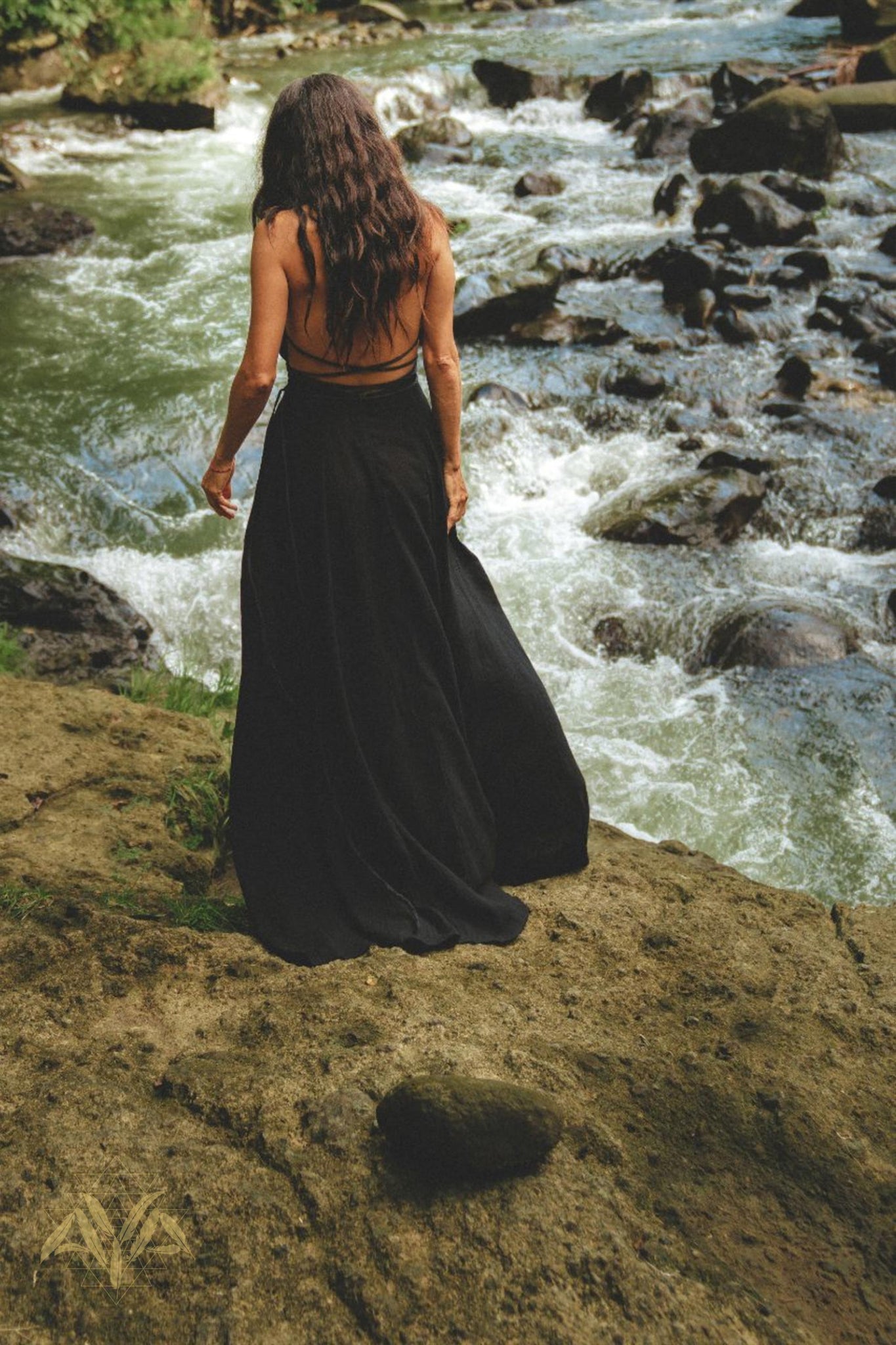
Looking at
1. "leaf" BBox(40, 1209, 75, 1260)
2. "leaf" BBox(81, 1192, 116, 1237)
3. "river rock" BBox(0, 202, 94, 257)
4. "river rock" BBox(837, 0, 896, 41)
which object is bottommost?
"river rock" BBox(0, 202, 94, 257)

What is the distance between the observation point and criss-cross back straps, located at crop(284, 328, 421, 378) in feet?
9.50

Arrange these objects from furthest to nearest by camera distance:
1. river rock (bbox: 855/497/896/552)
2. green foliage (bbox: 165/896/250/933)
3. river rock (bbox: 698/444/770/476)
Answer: river rock (bbox: 698/444/770/476)
river rock (bbox: 855/497/896/552)
green foliage (bbox: 165/896/250/933)

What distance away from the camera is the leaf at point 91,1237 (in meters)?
1.91

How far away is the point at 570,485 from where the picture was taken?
7.86m

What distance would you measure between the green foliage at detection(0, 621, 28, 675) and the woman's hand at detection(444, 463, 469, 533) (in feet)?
8.45

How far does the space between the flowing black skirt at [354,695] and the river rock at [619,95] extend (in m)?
15.2

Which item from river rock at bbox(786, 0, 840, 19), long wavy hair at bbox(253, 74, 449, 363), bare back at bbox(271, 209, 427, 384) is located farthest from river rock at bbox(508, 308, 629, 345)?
river rock at bbox(786, 0, 840, 19)

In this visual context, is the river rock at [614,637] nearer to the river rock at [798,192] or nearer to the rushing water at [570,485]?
the rushing water at [570,485]

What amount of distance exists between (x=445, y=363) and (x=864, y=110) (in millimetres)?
14083

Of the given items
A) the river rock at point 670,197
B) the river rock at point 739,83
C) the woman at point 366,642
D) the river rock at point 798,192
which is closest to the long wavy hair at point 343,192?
the woman at point 366,642

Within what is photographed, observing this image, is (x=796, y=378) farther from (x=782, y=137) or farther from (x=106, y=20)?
(x=106, y=20)

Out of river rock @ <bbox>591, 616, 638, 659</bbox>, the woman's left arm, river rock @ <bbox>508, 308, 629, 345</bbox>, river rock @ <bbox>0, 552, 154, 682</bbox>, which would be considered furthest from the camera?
river rock @ <bbox>508, 308, 629, 345</bbox>

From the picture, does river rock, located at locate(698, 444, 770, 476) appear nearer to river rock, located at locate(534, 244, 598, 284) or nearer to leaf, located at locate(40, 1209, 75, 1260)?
river rock, located at locate(534, 244, 598, 284)

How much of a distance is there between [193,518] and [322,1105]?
5.51 meters
